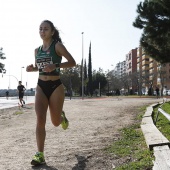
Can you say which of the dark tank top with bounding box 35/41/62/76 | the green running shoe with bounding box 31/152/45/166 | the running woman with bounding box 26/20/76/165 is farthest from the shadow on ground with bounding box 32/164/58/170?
the dark tank top with bounding box 35/41/62/76

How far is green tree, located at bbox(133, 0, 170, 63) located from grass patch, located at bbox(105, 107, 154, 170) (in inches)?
452

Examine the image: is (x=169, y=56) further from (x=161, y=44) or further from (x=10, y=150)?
(x=10, y=150)

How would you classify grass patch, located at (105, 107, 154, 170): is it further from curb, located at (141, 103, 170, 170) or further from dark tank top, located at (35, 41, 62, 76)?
dark tank top, located at (35, 41, 62, 76)

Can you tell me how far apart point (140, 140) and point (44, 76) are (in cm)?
240

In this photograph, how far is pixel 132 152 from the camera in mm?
5113

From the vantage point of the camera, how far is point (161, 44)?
1792 centimetres

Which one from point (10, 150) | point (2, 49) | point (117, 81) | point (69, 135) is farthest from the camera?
point (117, 81)

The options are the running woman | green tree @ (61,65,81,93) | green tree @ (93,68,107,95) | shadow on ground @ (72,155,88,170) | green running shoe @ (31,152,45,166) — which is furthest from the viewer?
green tree @ (93,68,107,95)

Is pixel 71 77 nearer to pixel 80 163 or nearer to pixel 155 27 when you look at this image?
pixel 155 27

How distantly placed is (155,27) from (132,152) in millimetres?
13581

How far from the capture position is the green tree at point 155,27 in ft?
56.4

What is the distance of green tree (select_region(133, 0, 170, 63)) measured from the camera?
17188mm

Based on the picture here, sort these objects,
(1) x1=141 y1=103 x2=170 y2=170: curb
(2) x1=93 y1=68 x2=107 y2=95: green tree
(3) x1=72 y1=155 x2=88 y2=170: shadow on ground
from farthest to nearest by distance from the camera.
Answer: (2) x1=93 y1=68 x2=107 y2=95: green tree, (3) x1=72 y1=155 x2=88 y2=170: shadow on ground, (1) x1=141 y1=103 x2=170 y2=170: curb

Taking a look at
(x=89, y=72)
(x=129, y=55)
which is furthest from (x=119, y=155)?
(x=129, y=55)
